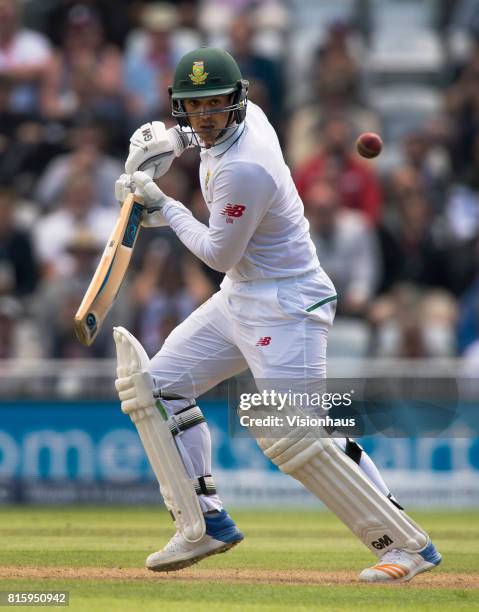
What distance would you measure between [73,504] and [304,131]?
4239mm

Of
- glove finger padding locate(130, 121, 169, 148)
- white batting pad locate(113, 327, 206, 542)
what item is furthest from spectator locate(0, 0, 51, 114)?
white batting pad locate(113, 327, 206, 542)

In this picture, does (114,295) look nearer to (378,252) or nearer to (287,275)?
(287,275)

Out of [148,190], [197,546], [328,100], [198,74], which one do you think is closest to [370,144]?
[198,74]

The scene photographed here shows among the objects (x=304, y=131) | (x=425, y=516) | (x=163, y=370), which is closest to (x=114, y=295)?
(x=163, y=370)

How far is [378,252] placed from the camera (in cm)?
1077

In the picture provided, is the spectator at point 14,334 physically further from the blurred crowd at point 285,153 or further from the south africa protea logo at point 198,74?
the south africa protea logo at point 198,74

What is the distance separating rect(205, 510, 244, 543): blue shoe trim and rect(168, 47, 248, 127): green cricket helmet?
1671mm

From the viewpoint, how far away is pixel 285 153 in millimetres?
11727

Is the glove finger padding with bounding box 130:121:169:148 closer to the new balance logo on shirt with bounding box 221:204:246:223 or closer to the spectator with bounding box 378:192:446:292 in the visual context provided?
the new balance logo on shirt with bounding box 221:204:246:223

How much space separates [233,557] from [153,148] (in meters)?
1.90

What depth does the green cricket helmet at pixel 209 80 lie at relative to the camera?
550cm

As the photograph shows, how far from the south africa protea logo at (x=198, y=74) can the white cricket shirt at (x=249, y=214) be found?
10.0 inches

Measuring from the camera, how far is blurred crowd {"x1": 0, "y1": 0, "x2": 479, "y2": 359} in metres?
10.2

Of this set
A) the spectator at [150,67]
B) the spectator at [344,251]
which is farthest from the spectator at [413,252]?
the spectator at [150,67]
